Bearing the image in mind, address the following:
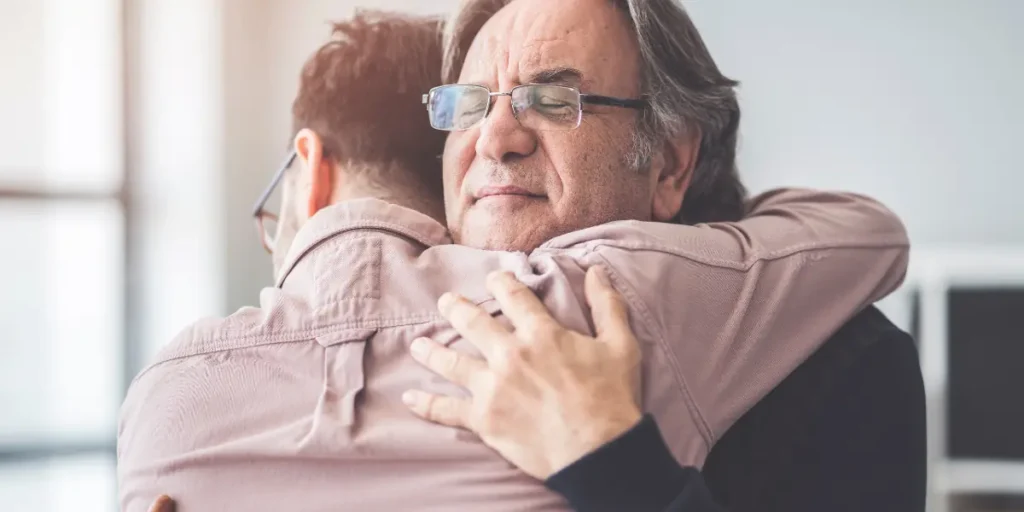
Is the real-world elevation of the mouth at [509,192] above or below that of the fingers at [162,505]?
above

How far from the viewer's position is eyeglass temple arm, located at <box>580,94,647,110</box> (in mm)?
1096

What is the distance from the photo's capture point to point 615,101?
43.7 inches

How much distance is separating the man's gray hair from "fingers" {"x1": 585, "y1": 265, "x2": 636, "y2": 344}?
0.38 metres

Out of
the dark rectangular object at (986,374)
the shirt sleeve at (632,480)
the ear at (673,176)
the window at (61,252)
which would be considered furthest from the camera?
the dark rectangular object at (986,374)

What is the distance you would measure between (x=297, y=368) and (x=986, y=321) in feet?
6.62

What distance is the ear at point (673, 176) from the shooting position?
120cm

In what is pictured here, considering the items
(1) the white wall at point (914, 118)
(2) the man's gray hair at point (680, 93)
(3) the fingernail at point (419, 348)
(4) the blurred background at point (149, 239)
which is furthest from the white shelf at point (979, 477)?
(3) the fingernail at point (419, 348)

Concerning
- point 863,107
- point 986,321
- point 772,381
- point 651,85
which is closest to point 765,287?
point 772,381

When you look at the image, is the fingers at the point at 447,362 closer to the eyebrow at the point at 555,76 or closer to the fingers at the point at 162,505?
the fingers at the point at 162,505

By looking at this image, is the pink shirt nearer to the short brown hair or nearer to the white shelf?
the short brown hair

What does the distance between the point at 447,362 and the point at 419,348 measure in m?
0.03

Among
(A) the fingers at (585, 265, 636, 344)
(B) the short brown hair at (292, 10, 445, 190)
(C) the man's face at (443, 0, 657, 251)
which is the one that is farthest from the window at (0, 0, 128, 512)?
(A) the fingers at (585, 265, 636, 344)

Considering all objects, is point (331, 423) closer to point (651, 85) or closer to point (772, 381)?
point (772, 381)

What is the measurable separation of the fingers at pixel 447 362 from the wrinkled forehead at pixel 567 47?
1.51 ft
